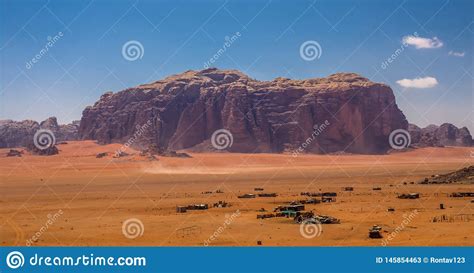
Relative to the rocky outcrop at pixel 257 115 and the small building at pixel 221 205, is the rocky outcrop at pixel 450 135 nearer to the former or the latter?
the rocky outcrop at pixel 257 115

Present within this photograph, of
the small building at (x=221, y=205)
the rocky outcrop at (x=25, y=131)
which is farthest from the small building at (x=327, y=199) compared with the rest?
the rocky outcrop at (x=25, y=131)

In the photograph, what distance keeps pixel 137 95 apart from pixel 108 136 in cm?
1502

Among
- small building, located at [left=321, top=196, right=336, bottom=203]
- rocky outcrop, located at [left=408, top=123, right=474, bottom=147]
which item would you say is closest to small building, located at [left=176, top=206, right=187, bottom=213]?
small building, located at [left=321, top=196, right=336, bottom=203]

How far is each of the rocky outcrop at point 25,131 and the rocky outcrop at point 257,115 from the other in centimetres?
2082

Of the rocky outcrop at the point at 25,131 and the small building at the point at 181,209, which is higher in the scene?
the rocky outcrop at the point at 25,131

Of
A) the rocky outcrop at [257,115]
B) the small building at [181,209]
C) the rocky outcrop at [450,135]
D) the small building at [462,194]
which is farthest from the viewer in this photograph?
the rocky outcrop at [450,135]

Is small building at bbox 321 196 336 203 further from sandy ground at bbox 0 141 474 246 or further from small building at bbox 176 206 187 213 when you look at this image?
small building at bbox 176 206 187 213

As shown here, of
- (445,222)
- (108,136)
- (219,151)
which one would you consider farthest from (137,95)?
(445,222)

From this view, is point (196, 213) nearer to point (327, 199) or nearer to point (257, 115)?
point (327, 199)

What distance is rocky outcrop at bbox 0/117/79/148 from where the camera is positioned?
145m

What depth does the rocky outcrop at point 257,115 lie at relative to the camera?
119250mm

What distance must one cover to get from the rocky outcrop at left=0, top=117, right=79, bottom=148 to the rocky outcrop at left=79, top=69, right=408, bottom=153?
20.8 meters

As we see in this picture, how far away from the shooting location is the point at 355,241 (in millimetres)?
21391

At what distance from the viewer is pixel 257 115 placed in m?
126
